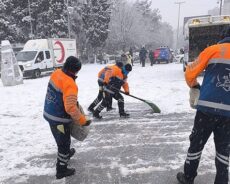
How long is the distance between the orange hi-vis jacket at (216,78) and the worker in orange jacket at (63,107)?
1.66 metres

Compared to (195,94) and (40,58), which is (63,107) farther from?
(40,58)

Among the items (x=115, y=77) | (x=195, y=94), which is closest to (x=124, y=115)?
(x=115, y=77)

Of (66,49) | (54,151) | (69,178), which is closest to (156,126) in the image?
(54,151)

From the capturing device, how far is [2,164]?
198 inches

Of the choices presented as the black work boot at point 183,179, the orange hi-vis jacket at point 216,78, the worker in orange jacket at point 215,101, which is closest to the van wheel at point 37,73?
the black work boot at point 183,179

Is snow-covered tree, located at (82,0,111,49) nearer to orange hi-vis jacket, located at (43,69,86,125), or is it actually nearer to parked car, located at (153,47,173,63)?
parked car, located at (153,47,173,63)

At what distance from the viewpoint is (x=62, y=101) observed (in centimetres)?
427

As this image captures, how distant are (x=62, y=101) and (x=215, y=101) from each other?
2.05 metres

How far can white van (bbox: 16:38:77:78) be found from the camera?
66.9 ft

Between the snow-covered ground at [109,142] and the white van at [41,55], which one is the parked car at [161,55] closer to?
the white van at [41,55]

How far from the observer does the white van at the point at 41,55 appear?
20.4 m

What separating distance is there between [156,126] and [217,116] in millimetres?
3554

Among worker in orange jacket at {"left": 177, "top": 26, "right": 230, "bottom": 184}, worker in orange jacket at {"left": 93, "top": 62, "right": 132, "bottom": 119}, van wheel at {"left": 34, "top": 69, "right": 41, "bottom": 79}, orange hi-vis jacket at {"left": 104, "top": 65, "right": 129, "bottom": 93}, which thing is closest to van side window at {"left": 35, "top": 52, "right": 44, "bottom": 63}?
van wheel at {"left": 34, "top": 69, "right": 41, "bottom": 79}

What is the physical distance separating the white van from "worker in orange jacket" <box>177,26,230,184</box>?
58.4ft
